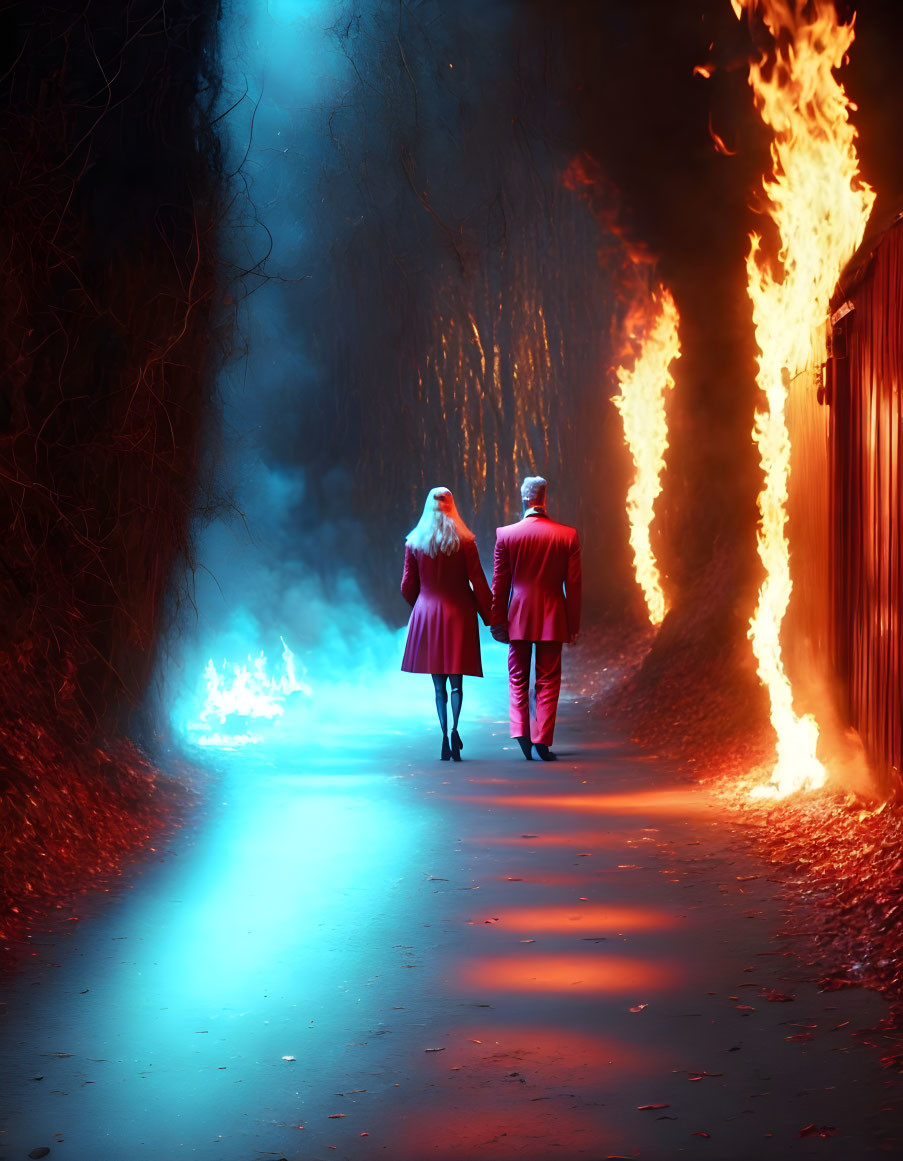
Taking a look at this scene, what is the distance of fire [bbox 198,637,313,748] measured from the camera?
1286 centimetres

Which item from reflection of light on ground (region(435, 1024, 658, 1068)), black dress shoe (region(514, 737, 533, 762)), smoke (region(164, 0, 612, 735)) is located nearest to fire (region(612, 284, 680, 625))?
smoke (region(164, 0, 612, 735))

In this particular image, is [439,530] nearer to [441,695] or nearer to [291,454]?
[441,695]

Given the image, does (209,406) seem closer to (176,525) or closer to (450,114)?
(176,525)

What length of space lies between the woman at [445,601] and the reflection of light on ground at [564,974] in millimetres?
5753

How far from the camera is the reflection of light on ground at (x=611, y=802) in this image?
8266mm

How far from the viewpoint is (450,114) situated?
18922 millimetres

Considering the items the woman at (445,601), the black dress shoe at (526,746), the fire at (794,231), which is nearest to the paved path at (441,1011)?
the fire at (794,231)

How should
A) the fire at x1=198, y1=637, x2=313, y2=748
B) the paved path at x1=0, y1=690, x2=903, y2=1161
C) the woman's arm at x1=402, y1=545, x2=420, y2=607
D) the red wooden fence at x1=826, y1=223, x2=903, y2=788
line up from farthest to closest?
the fire at x1=198, y1=637, x2=313, y2=748 → the woman's arm at x1=402, y1=545, x2=420, y2=607 → the red wooden fence at x1=826, y1=223, x2=903, y2=788 → the paved path at x1=0, y1=690, x2=903, y2=1161

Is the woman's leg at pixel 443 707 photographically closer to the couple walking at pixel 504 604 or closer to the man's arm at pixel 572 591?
the couple walking at pixel 504 604

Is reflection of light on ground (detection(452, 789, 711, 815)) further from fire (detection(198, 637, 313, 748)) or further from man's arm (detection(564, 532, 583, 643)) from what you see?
fire (detection(198, 637, 313, 748))

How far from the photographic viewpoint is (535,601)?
35.5 feet

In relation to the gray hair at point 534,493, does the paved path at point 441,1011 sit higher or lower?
lower

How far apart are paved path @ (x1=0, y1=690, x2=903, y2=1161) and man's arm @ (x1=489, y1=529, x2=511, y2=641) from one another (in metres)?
3.34

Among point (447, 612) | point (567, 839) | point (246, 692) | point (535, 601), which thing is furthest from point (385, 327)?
point (567, 839)
